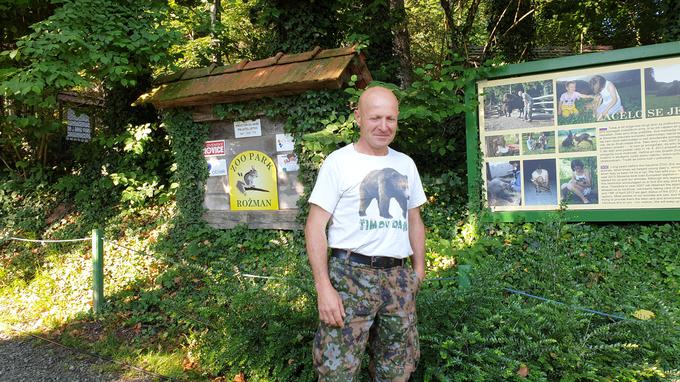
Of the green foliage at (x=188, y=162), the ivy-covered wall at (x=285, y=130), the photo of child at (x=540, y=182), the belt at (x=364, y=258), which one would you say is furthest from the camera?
the green foliage at (x=188, y=162)

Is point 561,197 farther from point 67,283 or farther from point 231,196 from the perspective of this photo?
point 67,283

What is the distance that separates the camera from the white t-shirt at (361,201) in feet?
7.92

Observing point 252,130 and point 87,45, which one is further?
point 252,130

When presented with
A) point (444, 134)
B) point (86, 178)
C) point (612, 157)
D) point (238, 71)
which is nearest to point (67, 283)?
point (86, 178)

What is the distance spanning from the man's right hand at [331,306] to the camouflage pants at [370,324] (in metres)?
0.07

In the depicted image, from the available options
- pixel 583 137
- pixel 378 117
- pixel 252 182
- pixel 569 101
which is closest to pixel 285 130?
pixel 252 182

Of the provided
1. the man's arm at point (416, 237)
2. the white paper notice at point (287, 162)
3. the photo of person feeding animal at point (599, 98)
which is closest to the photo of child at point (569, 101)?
the photo of person feeding animal at point (599, 98)

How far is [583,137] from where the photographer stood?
5422mm

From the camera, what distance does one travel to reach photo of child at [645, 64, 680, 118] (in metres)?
5.09

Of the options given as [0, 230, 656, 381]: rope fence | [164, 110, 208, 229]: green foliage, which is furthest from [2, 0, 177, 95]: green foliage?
[0, 230, 656, 381]: rope fence

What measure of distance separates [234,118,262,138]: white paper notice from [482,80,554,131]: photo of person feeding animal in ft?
9.81

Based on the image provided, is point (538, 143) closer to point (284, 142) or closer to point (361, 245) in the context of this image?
point (284, 142)

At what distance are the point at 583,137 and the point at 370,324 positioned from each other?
4160mm

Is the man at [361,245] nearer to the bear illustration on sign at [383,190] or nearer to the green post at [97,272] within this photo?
the bear illustration on sign at [383,190]
